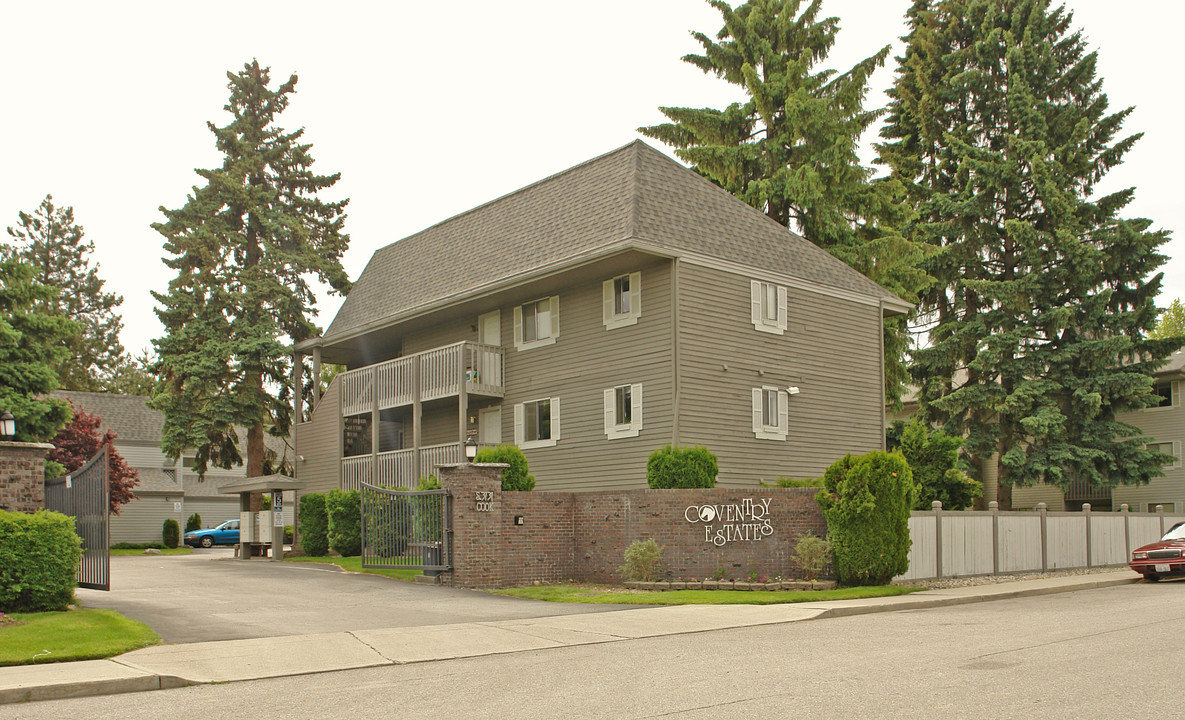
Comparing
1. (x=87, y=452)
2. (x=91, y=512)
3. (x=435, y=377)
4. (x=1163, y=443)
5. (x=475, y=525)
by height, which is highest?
(x=435, y=377)

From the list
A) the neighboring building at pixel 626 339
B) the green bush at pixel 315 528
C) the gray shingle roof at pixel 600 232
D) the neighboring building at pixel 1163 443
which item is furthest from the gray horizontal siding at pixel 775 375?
the neighboring building at pixel 1163 443

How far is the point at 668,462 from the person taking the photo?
20.5m

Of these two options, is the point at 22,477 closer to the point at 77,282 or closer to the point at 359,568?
the point at 359,568

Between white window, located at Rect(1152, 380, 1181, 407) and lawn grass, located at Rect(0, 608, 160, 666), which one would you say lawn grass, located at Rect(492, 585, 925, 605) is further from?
white window, located at Rect(1152, 380, 1181, 407)

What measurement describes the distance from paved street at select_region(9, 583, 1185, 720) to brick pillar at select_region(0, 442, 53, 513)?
310 inches

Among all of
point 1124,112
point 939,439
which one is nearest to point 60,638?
point 939,439

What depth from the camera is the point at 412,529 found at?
67.2 ft

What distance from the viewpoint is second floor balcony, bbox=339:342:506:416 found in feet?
89.8

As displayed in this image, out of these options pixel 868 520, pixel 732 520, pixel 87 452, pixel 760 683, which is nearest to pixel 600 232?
pixel 732 520

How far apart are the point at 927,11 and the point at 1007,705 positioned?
40921mm

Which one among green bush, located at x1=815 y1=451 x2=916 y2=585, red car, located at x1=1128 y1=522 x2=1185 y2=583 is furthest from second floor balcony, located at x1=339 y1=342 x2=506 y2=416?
red car, located at x1=1128 y1=522 x2=1185 y2=583

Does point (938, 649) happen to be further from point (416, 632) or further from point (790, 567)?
point (790, 567)

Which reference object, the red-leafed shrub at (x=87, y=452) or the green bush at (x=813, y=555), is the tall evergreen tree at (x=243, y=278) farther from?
the green bush at (x=813, y=555)

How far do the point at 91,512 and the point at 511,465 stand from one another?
8.28m
